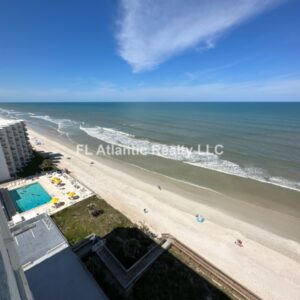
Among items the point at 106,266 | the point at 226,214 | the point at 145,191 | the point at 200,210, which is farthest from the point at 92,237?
the point at 226,214

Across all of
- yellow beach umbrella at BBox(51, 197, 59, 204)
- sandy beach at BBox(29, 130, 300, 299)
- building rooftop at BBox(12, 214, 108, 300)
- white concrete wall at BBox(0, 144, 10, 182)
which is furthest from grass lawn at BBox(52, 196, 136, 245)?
white concrete wall at BBox(0, 144, 10, 182)

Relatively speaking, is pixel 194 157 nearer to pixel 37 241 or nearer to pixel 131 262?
pixel 131 262

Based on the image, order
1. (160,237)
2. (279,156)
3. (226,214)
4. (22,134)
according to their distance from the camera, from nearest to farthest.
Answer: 1. (160,237)
2. (226,214)
3. (22,134)
4. (279,156)

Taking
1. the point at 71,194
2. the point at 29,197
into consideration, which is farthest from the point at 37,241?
the point at 29,197

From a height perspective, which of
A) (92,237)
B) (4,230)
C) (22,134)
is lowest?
(92,237)

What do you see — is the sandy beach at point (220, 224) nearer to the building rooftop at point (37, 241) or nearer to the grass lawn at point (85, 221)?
the grass lawn at point (85, 221)

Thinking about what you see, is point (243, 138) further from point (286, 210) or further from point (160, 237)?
point (160, 237)

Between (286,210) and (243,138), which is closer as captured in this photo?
(286,210)

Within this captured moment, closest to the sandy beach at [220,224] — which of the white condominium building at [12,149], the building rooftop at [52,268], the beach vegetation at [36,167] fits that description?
the beach vegetation at [36,167]
